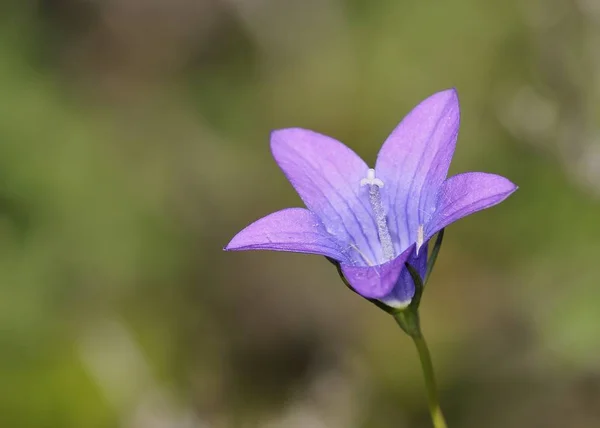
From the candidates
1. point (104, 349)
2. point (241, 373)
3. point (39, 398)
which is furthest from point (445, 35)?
point (39, 398)

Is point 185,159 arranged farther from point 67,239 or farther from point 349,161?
point 349,161

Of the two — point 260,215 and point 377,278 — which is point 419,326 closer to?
point 377,278

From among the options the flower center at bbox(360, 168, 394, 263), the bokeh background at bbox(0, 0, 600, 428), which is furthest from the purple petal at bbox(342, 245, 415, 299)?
the bokeh background at bbox(0, 0, 600, 428)

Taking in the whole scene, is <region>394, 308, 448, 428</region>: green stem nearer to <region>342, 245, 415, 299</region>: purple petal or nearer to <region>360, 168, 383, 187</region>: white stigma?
<region>342, 245, 415, 299</region>: purple petal

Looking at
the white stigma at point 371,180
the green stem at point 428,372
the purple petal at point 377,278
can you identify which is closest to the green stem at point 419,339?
the green stem at point 428,372

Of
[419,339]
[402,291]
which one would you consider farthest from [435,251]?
[419,339]

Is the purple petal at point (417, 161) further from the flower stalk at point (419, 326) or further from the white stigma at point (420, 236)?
the flower stalk at point (419, 326)

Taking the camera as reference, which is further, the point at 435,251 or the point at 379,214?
the point at 379,214
